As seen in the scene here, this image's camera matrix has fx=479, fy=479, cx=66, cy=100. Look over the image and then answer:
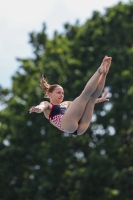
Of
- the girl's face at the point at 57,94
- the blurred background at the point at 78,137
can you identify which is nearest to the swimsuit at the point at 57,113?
the girl's face at the point at 57,94

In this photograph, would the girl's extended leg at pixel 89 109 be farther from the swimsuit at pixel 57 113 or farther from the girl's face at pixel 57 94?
the girl's face at pixel 57 94

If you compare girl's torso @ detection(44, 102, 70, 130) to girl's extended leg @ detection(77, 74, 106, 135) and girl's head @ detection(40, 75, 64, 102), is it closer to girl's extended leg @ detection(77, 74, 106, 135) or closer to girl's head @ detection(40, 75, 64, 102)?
girl's head @ detection(40, 75, 64, 102)

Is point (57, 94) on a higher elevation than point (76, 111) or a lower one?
higher

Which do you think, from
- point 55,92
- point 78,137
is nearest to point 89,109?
point 55,92

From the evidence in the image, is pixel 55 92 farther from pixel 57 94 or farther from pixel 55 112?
pixel 55 112

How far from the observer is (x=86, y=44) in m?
27.5

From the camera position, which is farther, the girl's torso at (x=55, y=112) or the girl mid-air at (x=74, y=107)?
the girl's torso at (x=55, y=112)

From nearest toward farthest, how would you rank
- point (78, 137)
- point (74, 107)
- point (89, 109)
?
point (74, 107) → point (89, 109) → point (78, 137)

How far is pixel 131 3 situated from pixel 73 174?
10801mm

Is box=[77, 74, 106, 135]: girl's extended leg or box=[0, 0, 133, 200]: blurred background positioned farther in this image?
box=[0, 0, 133, 200]: blurred background

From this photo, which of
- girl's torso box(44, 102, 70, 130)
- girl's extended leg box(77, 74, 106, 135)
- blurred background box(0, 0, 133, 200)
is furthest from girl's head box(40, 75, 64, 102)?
blurred background box(0, 0, 133, 200)

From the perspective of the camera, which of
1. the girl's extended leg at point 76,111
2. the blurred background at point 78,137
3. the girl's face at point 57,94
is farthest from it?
the blurred background at point 78,137

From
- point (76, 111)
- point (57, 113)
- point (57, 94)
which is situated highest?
point (57, 94)

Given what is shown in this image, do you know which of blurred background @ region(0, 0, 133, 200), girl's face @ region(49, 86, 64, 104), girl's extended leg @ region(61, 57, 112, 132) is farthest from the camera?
blurred background @ region(0, 0, 133, 200)
